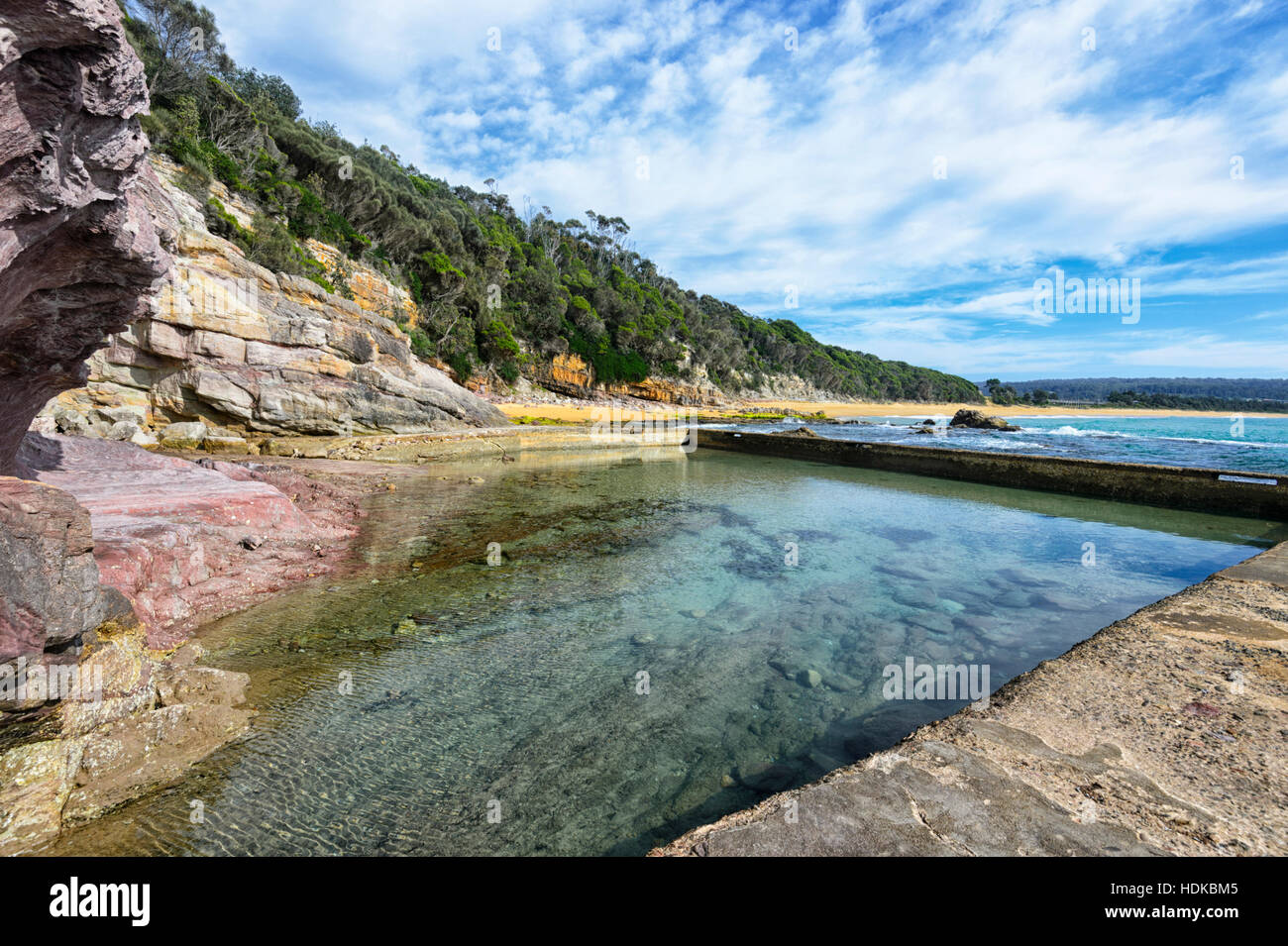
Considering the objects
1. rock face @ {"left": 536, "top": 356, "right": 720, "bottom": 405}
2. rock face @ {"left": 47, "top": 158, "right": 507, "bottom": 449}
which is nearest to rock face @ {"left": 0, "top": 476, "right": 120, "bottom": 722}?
rock face @ {"left": 47, "top": 158, "right": 507, "bottom": 449}

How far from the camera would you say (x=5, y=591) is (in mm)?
2797

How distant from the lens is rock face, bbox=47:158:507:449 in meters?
14.9

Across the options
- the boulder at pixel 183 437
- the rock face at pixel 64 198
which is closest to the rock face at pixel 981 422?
the boulder at pixel 183 437

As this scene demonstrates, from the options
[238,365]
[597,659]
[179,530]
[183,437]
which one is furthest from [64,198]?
[238,365]

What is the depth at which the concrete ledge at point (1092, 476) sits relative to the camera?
11273 mm

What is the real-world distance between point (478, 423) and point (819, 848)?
2561 cm

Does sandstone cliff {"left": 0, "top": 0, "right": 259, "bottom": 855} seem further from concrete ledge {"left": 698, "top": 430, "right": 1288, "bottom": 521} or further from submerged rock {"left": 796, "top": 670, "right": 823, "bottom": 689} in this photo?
concrete ledge {"left": 698, "top": 430, "right": 1288, "bottom": 521}

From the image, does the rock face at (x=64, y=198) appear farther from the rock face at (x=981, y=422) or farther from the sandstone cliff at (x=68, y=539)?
the rock face at (x=981, y=422)

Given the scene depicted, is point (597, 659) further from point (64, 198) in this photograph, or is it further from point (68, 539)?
point (64, 198)

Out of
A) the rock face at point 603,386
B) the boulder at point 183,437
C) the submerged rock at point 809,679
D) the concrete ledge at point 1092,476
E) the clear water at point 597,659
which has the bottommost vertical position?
the submerged rock at point 809,679

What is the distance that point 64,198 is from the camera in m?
2.96

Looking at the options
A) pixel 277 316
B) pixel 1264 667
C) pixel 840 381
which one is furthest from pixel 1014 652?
pixel 840 381

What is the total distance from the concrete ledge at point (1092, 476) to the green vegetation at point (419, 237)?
2557cm

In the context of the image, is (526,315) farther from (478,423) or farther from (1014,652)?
(1014,652)
